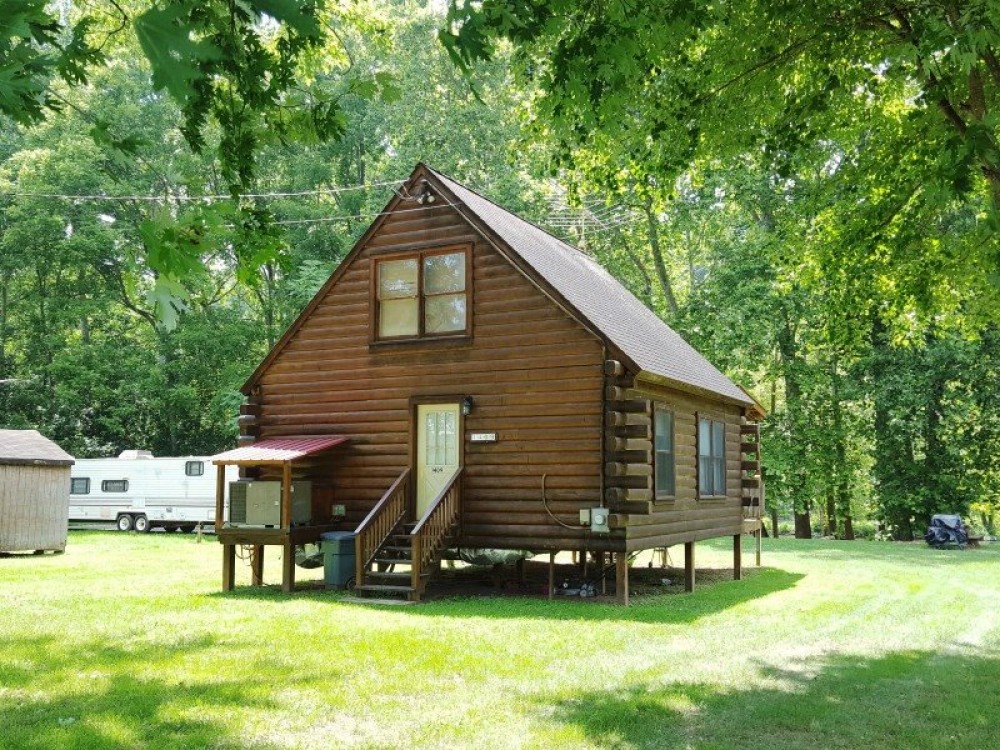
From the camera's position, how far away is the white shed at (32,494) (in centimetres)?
2291

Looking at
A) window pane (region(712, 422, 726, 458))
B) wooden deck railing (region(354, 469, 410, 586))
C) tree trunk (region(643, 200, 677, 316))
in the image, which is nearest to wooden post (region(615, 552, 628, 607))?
wooden deck railing (region(354, 469, 410, 586))

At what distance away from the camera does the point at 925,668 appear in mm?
9398

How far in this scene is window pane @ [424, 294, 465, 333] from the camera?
53.3 ft

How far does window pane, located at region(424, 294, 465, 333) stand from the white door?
1.34m

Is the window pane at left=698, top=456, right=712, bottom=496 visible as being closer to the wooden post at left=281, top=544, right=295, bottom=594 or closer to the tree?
the tree

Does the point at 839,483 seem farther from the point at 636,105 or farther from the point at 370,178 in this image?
the point at 636,105

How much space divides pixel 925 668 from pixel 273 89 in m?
8.08

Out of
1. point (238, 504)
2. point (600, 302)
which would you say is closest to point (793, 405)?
point (600, 302)

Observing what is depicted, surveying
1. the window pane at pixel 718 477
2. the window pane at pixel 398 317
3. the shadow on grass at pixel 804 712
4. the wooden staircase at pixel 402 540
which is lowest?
the shadow on grass at pixel 804 712

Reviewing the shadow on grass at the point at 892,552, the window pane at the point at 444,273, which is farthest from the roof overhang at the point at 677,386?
the shadow on grass at the point at 892,552

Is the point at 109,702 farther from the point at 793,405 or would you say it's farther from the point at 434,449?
A: the point at 793,405

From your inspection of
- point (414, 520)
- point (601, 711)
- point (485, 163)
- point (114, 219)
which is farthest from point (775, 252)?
point (114, 219)

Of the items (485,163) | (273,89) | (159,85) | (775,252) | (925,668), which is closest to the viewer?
(159,85)

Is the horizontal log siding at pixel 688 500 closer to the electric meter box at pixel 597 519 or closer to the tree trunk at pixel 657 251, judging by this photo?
the electric meter box at pixel 597 519
